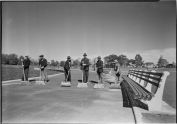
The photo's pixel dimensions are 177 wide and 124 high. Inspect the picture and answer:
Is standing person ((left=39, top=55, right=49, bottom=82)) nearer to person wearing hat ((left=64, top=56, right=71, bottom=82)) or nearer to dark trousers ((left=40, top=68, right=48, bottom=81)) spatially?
dark trousers ((left=40, top=68, right=48, bottom=81))

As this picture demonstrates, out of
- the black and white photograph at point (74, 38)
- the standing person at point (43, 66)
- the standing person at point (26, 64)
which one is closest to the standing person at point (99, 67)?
the black and white photograph at point (74, 38)

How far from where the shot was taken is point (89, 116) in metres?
4.98

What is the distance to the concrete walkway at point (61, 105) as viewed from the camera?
4855 mm

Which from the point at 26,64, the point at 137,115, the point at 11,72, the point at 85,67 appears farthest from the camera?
the point at 85,67

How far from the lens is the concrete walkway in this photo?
486 cm

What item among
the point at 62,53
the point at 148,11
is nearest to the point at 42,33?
the point at 62,53

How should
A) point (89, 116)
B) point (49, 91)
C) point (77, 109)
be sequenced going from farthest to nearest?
1. point (49, 91)
2. point (77, 109)
3. point (89, 116)

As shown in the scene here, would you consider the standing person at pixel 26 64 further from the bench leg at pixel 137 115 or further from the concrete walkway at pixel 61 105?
the bench leg at pixel 137 115

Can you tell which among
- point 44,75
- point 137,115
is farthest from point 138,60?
point 44,75

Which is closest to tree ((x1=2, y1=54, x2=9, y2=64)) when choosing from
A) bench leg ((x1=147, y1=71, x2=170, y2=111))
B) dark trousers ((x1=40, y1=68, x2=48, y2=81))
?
dark trousers ((x1=40, y1=68, x2=48, y2=81))

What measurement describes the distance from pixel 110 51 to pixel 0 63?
2.94m

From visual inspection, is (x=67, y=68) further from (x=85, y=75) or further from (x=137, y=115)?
(x=137, y=115)

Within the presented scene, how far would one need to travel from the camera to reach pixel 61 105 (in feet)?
18.1

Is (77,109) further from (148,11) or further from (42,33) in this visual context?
(148,11)
